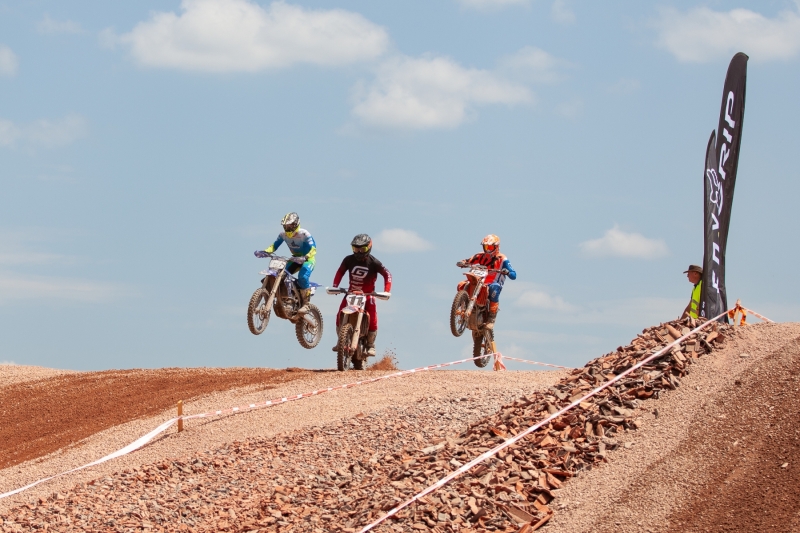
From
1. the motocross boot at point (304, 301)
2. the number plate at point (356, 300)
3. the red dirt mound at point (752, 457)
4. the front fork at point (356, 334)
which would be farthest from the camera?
the motocross boot at point (304, 301)

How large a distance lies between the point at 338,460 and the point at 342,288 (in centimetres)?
584

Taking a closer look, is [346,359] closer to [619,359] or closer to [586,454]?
[619,359]

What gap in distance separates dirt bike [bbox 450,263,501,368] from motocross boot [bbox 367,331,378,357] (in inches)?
64.2

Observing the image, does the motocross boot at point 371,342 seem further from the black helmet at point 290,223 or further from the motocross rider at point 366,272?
the black helmet at point 290,223

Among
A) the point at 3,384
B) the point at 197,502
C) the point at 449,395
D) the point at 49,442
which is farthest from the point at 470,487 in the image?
the point at 3,384

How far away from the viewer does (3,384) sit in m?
20.3

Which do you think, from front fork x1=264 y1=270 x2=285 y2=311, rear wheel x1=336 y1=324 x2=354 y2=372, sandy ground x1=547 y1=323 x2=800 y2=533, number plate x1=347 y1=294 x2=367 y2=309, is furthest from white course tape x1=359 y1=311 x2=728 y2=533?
front fork x1=264 y1=270 x2=285 y2=311

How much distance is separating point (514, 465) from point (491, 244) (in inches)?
359

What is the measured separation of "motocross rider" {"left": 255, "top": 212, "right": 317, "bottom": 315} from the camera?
1680 cm

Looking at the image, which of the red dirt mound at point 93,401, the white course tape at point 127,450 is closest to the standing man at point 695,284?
the red dirt mound at point 93,401

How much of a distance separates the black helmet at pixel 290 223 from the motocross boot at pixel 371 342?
244 centimetres

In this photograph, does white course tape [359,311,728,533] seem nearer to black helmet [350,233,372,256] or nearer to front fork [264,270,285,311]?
black helmet [350,233,372,256]

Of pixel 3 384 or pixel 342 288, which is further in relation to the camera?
pixel 3 384

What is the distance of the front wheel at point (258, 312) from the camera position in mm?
15906
